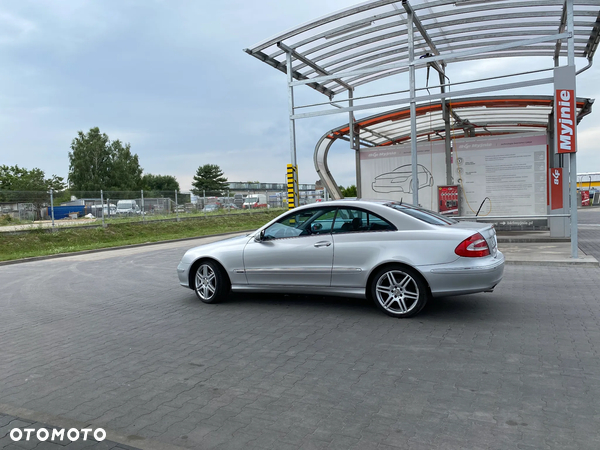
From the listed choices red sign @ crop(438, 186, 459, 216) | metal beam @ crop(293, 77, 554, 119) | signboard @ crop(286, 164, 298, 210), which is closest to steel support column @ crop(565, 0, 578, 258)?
metal beam @ crop(293, 77, 554, 119)

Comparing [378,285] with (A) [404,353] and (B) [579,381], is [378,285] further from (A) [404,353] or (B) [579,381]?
(B) [579,381]

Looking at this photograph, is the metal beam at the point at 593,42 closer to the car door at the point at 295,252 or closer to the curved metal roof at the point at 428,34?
the curved metal roof at the point at 428,34

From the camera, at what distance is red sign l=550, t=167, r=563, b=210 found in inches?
483

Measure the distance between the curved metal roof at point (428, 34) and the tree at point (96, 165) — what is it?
5664 centimetres

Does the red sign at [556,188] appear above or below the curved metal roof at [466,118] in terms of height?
below

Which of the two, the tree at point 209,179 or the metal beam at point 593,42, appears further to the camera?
the tree at point 209,179

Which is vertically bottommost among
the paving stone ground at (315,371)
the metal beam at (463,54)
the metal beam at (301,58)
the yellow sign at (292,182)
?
the paving stone ground at (315,371)

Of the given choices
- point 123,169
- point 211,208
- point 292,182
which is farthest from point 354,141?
point 123,169

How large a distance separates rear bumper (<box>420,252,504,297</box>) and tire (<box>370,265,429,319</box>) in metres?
0.15

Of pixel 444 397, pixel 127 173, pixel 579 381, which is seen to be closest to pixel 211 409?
pixel 444 397

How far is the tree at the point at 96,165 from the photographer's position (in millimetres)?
64188

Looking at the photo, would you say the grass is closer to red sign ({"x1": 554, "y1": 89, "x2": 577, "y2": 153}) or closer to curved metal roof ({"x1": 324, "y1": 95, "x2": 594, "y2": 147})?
curved metal roof ({"x1": 324, "y1": 95, "x2": 594, "y2": 147})

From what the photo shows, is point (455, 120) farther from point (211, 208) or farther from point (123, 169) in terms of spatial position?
point (123, 169)

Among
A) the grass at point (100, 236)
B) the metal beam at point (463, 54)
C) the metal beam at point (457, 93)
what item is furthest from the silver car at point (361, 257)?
the grass at point (100, 236)
